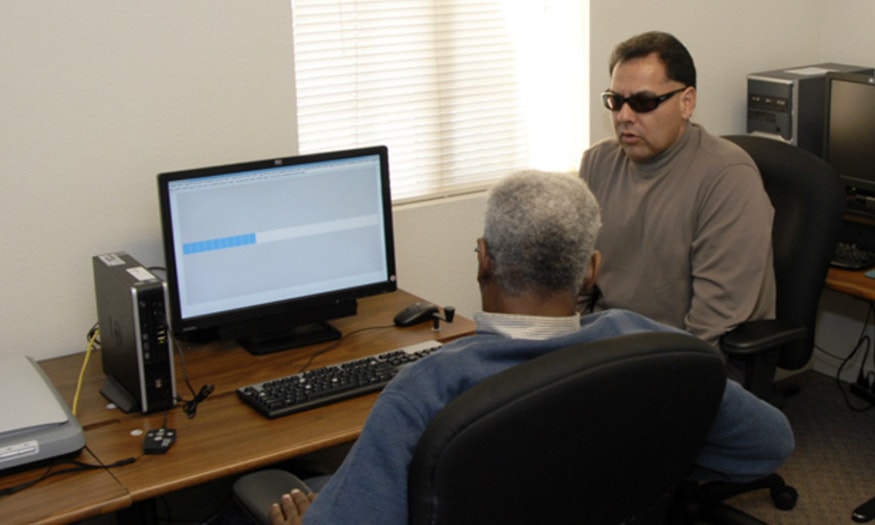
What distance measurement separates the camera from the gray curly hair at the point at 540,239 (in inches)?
61.8

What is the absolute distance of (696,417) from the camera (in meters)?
1.52

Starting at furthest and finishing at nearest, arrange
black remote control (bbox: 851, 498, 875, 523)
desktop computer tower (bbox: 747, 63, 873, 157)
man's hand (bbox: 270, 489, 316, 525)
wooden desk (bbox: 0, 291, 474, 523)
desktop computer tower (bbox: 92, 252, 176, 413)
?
desktop computer tower (bbox: 747, 63, 873, 157) → black remote control (bbox: 851, 498, 875, 523) → desktop computer tower (bbox: 92, 252, 176, 413) → wooden desk (bbox: 0, 291, 474, 523) → man's hand (bbox: 270, 489, 316, 525)

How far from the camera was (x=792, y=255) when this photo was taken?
266cm

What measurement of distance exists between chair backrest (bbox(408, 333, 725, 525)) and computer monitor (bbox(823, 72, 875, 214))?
199cm

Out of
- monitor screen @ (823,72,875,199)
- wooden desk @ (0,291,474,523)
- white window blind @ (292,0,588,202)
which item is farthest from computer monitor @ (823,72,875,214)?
wooden desk @ (0,291,474,523)

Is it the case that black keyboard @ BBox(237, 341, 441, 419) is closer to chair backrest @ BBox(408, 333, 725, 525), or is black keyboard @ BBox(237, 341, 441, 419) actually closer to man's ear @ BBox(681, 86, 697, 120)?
chair backrest @ BBox(408, 333, 725, 525)

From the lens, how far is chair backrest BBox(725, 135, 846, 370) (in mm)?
2627

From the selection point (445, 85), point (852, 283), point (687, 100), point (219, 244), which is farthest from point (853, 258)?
point (219, 244)

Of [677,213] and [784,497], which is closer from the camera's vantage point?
[677,213]

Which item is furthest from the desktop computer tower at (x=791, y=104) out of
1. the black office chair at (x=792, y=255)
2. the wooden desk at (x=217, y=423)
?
the wooden desk at (x=217, y=423)

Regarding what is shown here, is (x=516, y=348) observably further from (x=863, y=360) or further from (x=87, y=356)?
(x=863, y=360)

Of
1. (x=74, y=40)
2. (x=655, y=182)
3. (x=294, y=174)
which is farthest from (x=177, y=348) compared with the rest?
(x=655, y=182)

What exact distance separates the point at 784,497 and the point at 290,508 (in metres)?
1.82

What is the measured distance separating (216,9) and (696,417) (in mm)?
1624
